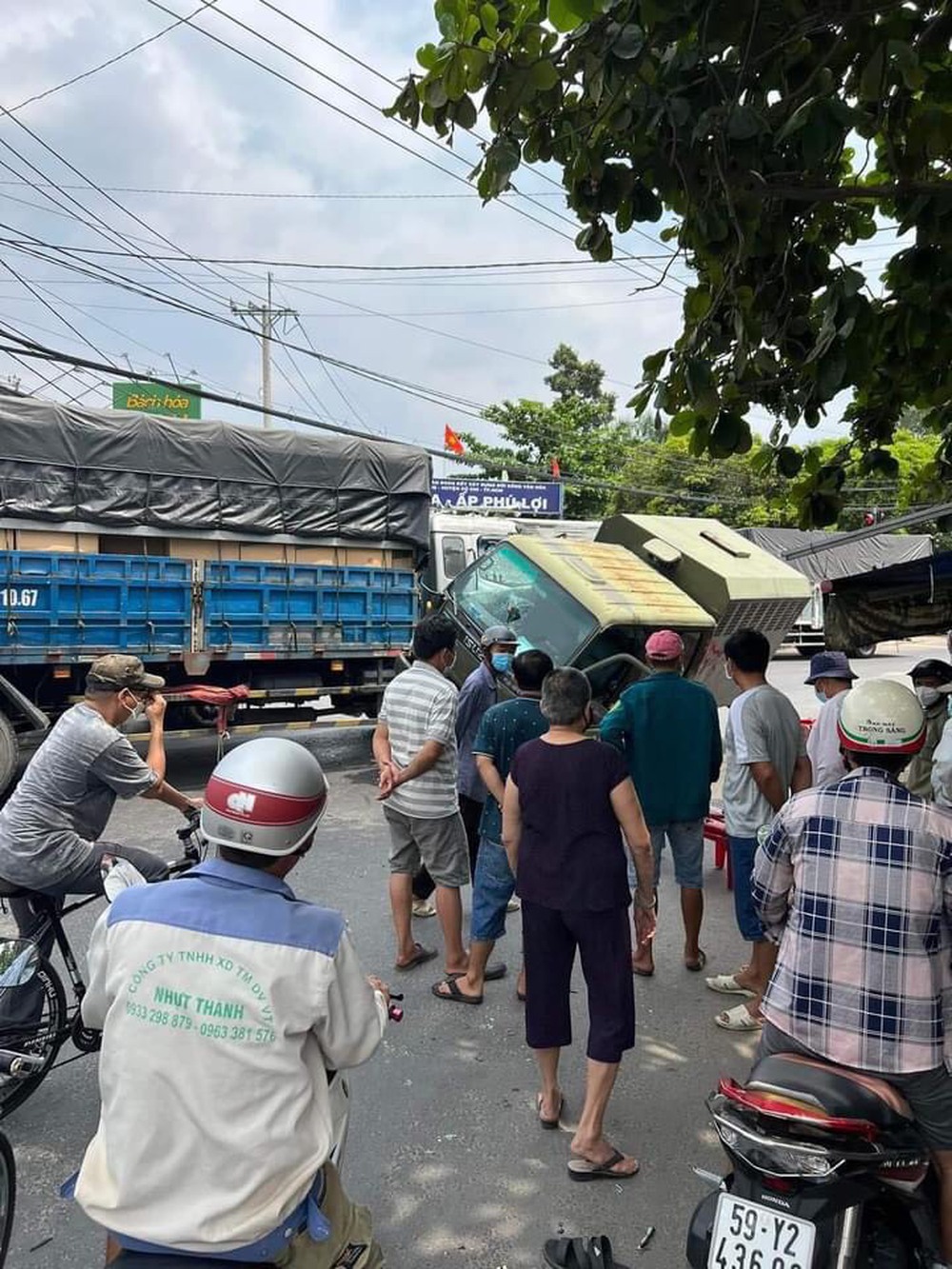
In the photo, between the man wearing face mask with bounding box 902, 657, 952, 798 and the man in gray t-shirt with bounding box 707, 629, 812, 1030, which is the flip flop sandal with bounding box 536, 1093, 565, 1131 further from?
the man wearing face mask with bounding box 902, 657, 952, 798

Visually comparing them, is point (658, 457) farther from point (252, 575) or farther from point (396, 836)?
point (396, 836)

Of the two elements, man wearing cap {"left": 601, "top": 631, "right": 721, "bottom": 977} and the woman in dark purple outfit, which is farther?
man wearing cap {"left": 601, "top": 631, "right": 721, "bottom": 977}

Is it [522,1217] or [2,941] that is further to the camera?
[2,941]

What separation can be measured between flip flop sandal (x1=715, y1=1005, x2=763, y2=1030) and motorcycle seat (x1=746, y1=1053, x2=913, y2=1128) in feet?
6.52

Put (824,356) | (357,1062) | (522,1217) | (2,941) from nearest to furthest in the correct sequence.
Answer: (357,1062)
(522,1217)
(2,941)
(824,356)

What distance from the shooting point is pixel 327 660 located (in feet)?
31.9

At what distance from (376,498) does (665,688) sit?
6.14 m

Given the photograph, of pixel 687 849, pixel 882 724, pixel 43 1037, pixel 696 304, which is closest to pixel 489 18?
pixel 696 304

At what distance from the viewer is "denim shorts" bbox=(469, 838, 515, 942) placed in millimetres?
4145

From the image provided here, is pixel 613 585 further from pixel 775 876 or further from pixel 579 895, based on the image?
pixel 775 876

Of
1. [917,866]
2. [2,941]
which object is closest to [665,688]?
[917,866]

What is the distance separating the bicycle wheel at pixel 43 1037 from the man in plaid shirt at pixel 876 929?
233 centimetres

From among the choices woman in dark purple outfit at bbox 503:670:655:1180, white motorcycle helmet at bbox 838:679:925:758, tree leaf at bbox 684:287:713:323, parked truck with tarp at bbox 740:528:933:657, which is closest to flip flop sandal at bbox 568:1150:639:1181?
woman in dark purple outfit at bbox 503:670:655:1180

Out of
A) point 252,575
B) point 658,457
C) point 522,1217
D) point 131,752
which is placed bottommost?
point 522,1217
